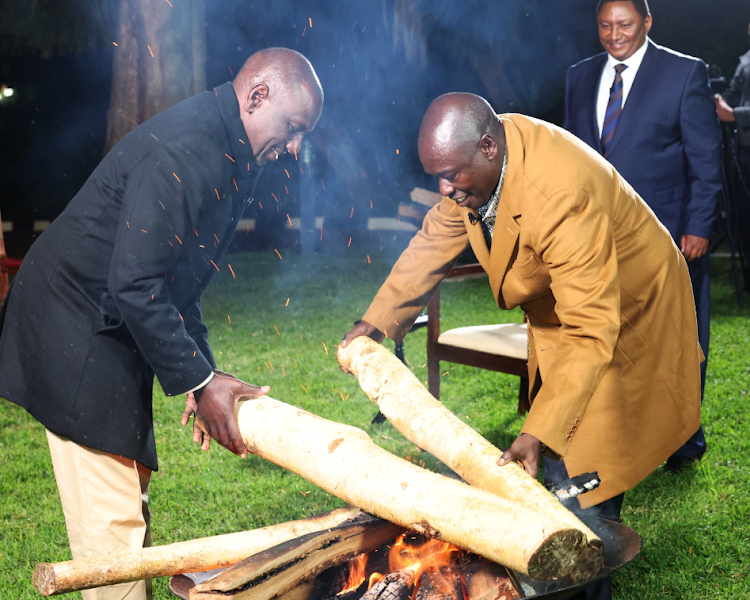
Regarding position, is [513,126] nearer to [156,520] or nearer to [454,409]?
[156,520]

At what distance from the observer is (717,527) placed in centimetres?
339

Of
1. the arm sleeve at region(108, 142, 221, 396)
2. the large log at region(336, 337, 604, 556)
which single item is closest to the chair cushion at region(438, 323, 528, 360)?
the large log at region(336, 337, 604, 556)

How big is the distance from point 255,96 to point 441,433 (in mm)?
1194

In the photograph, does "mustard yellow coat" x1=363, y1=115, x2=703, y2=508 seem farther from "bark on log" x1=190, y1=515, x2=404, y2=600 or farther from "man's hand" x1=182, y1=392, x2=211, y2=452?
"man's hand" x1=182, y1=392, x2=211, y2=452

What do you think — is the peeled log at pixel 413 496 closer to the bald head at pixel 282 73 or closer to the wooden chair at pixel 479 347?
the bald head at pixel 282 73

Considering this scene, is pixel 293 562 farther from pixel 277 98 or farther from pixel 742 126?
pixel 742 126

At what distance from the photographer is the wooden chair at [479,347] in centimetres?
411

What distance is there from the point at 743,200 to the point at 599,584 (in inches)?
293

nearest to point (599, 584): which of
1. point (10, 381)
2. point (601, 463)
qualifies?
point (601, 463)

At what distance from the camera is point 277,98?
7.16 feet

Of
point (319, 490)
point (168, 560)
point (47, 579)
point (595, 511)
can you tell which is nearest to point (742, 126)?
point (319, 490)

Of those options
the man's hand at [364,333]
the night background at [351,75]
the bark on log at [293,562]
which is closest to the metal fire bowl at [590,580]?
the bark on log at [293,562]

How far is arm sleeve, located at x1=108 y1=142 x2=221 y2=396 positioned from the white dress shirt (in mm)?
2727

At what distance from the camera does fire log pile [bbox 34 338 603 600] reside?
1627mm
